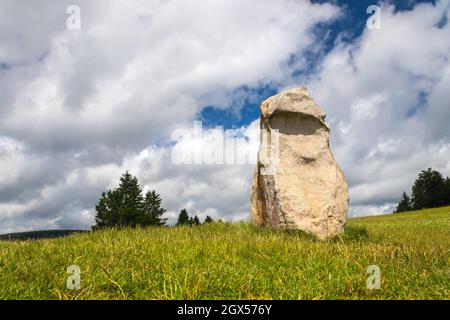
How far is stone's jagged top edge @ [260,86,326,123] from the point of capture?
16141 millimetres

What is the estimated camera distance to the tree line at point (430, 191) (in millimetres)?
95250

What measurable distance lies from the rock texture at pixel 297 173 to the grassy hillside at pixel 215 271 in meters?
5.07

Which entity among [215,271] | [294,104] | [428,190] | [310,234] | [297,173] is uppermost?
[428,190]

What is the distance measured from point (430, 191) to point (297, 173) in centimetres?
9500

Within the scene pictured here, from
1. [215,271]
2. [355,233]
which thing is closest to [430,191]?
[355,233]

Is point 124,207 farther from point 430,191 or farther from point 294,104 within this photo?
point 430,191

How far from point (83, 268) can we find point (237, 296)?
2.85 metres

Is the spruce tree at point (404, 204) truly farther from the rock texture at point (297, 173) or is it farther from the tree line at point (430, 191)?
the rock texture at point (297, 173)

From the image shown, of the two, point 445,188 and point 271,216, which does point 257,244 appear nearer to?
point 271,216

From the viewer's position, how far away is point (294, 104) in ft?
53.4

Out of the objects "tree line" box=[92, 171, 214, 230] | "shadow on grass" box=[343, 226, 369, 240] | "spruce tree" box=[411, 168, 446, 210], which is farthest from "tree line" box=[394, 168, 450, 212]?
"shadow on grass" box=[343, 226, 369, 240]
